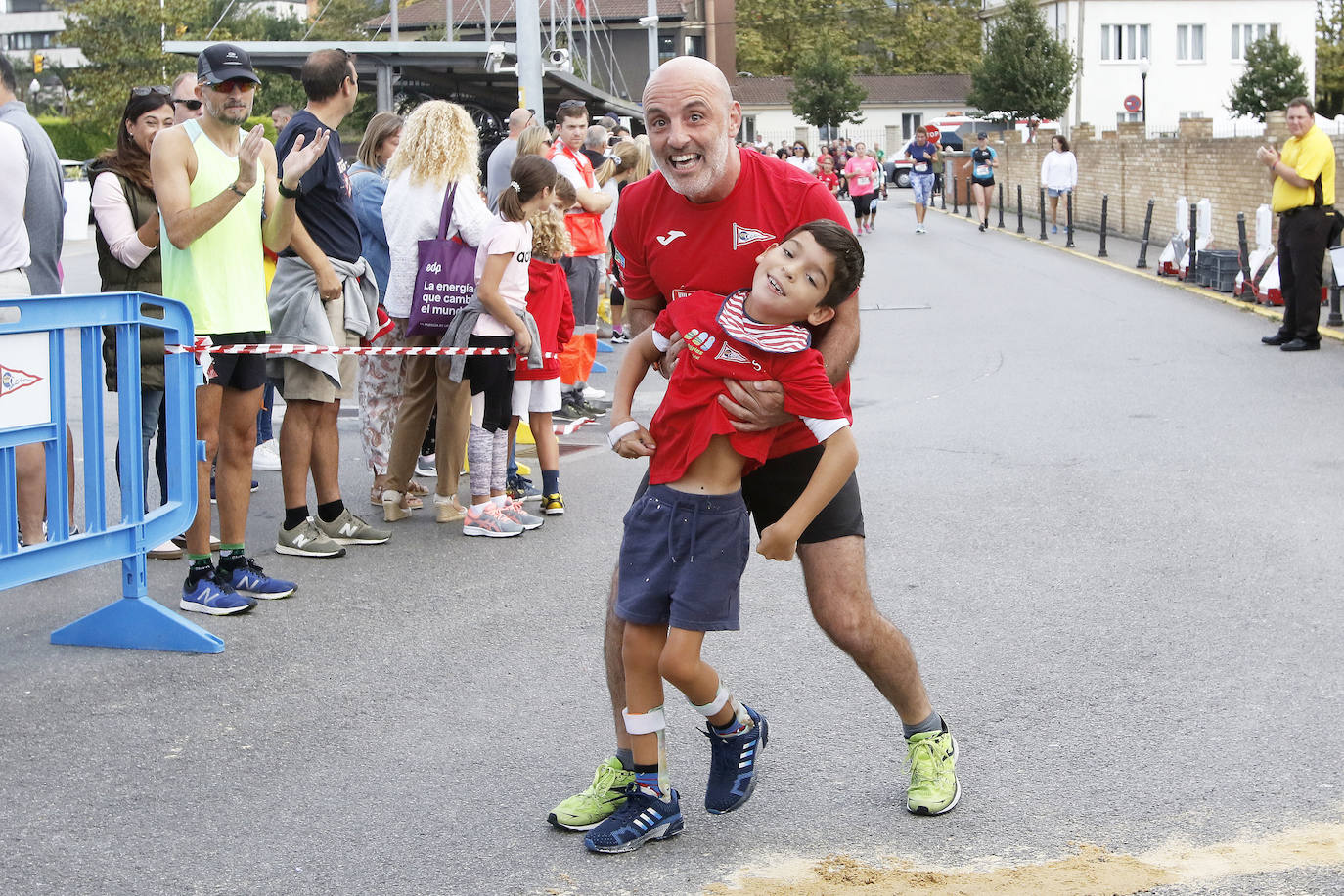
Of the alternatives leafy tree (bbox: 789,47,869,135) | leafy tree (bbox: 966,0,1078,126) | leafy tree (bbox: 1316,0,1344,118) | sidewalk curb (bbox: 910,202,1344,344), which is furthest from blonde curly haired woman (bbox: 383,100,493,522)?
leafy tree (bbox: 1316,0,1344,118)

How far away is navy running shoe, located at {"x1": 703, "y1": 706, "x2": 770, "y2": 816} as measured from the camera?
13.5ft

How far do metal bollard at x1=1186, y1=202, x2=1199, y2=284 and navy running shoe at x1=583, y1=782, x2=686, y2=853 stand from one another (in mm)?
17163

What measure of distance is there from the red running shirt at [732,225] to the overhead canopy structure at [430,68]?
1461 cm

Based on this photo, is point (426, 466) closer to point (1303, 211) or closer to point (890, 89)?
point (1303, 211)

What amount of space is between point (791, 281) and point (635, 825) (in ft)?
4.74

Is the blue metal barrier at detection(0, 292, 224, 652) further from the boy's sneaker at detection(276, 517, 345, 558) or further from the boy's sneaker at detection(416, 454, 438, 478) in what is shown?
the boy's sneaker at detection(416, 454, 438, 478)

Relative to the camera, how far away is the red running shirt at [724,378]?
3.77m

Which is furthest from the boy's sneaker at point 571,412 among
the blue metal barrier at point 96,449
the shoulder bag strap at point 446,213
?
the blue metal barrier at point 96,449

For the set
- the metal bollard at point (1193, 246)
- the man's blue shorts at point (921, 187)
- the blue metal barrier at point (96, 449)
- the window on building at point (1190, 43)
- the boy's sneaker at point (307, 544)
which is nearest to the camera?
the blue metal barrier at point (96, 449)

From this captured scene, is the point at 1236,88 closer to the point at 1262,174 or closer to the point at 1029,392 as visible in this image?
the point at 1262,174

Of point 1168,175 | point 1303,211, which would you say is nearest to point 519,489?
point 1303,211

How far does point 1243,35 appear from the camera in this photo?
3081 inches

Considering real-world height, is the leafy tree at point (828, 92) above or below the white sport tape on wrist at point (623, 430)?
above

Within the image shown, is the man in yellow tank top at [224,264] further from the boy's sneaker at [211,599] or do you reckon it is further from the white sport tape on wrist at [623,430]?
the white sport tape on wrist at [623,430]
